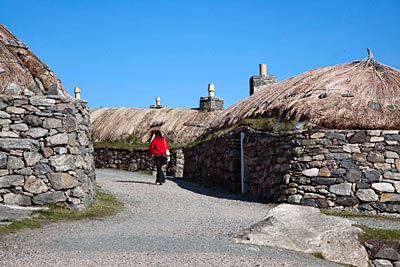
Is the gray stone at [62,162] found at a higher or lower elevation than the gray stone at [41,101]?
lower

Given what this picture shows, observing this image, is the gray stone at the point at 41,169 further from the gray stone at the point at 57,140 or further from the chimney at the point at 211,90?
the chimney at the point at 211,90

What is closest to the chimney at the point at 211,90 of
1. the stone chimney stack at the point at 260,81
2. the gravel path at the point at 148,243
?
the stone chimney stack at the point at 260,81

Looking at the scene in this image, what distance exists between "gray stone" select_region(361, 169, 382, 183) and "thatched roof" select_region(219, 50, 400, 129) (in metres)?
1.06

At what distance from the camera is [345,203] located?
1287 centimetres

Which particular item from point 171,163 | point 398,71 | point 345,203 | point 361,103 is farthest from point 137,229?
point 171,163

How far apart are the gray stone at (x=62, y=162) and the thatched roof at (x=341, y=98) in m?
5.65

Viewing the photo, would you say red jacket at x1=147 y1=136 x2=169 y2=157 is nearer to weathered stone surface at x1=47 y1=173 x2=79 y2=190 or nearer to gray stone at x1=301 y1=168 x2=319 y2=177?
gray stone at x1=301 y1=168 x2=319 y2=177

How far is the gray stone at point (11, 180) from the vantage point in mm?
10523

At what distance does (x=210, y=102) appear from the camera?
2639cm

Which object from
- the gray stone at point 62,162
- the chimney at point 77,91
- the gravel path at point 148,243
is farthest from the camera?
the chimney at point 77,91

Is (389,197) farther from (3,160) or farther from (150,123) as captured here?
(150,123)

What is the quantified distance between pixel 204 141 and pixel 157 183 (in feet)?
10.8

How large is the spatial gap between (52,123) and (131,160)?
1364 centimetres

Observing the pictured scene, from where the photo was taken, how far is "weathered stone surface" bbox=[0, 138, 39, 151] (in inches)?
415
